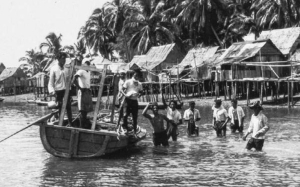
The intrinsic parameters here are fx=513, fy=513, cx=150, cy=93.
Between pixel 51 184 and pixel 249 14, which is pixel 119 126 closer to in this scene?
pixel 51 184

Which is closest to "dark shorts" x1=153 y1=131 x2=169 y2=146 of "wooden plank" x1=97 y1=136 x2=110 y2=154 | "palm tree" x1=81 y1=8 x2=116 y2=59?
"wooden plank" x1=97 y1=136 x2=110 y2=154

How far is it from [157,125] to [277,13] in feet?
102

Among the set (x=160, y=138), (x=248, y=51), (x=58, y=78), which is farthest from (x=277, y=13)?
(x=58, y=78)

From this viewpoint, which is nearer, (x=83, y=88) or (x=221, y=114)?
(x=83, y=88)

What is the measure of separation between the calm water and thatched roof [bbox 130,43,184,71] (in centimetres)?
2803

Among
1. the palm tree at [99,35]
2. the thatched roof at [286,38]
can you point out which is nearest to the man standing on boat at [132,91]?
the thatched roof at [286,38]

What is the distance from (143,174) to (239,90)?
2993 centimetres

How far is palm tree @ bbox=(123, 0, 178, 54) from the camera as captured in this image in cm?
4794

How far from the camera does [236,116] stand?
52.1 feet

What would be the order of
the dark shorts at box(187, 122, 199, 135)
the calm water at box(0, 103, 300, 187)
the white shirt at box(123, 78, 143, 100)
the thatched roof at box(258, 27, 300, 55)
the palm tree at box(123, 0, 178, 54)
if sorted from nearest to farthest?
the calm water at box(0, 103, 300, 187) < the white shirt at box(123, 78, 143, 100) < the dark shorts at box(187, 122, 199, 135) < the thatched roof at box(258, 27, 300, 55) < the palm tree at box(123, 0, 178, 54)

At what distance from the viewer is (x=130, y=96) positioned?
12547mm

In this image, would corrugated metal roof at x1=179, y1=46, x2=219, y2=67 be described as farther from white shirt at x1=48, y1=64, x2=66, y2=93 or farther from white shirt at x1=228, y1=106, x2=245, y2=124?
white shirt at x1=48, y1=64, x2=66, y2=93

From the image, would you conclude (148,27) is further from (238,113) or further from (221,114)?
(221,114)

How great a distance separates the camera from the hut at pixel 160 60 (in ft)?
143
